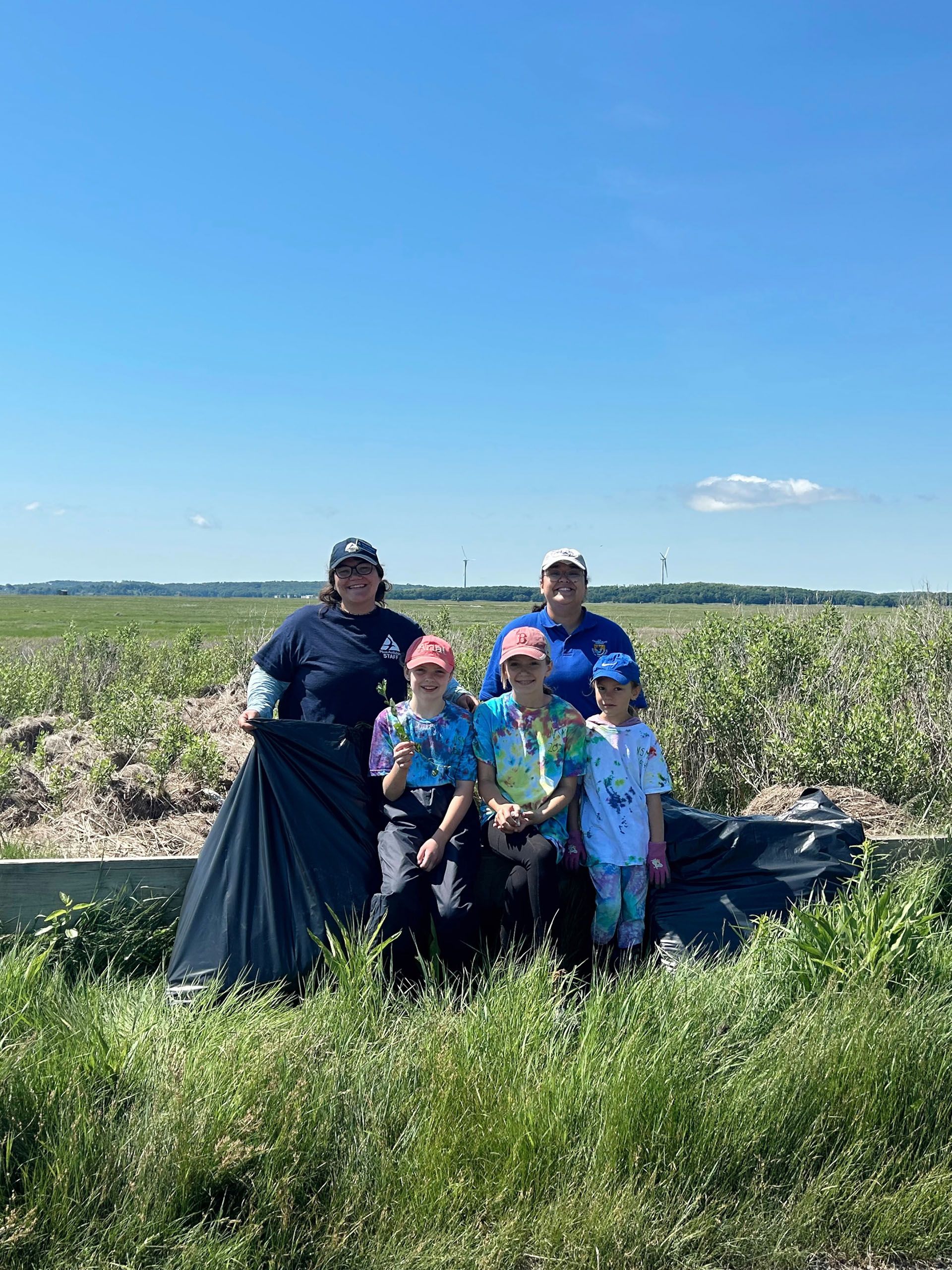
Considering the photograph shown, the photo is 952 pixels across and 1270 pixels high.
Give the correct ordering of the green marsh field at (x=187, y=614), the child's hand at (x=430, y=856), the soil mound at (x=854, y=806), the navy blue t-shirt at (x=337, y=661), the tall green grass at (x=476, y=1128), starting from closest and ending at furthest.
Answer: the tall green grass at (x=476, y=1128), the child's hand at (x=430, y=856), the navy blue t-shirt at (x=337, y=661), the soil mound at (x=854, y=806), the green marsh field at (x=187, y=614)

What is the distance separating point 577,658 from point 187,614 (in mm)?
89384

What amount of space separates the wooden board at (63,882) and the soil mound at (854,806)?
303 cm

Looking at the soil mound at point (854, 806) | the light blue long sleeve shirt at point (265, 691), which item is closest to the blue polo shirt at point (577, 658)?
the light blue long sleeve shirt at point (265, 691)

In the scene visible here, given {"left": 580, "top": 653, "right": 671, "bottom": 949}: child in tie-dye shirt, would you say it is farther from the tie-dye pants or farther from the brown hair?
the brown hair

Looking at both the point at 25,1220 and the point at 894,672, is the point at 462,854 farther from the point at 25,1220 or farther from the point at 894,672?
the point at 894,672

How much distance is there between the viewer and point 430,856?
11.7 feet

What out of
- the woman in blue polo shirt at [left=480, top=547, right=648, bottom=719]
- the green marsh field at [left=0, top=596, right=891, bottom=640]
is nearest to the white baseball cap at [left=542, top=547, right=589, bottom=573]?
the woman in blue polo shirt at [left=480, top=547, right=648, bottom=719]

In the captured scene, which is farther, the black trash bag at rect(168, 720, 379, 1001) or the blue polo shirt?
the blue polo shirt

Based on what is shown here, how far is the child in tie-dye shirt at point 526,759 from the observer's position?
370 cm

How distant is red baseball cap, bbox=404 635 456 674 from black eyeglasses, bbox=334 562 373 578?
518 millimetres

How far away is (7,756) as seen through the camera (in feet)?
21.4

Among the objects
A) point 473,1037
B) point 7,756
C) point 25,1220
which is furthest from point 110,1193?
point 7,756

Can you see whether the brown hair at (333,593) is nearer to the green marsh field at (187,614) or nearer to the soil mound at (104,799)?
the soil mound at (104,799)

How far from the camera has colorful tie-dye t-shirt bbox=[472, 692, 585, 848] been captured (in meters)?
3.81
